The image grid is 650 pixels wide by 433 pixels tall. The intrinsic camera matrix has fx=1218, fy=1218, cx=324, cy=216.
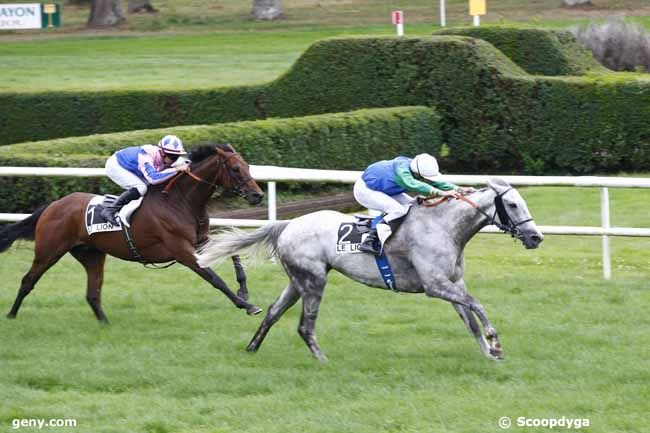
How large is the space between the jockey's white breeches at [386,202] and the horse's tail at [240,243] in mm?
567

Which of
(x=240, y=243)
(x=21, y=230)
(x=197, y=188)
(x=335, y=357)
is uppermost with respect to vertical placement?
(x=197, y=188)

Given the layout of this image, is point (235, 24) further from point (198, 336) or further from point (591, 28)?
point (198, 336)

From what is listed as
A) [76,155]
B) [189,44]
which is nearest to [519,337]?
[76,155]

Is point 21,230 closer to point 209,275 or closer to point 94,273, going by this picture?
point 94,273

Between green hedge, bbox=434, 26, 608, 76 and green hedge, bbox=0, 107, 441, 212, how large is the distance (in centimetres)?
216

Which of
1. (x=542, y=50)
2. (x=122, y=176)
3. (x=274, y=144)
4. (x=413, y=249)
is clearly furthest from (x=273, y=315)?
(x=542, y=50)

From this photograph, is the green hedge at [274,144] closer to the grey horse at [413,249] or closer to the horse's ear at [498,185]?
the grey horse at [413,249]

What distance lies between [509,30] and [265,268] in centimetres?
905

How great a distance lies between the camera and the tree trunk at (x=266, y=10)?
38.0 metres

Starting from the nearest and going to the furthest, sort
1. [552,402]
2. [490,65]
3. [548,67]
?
[552,402], [490,65], [548,67]

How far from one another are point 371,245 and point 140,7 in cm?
3400

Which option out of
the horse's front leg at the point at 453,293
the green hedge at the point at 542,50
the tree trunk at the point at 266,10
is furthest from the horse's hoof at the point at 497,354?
the tree trunk at the point at 266,10

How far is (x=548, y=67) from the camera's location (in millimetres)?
18531

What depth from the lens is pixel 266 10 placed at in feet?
125
